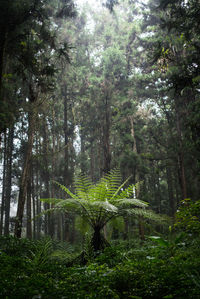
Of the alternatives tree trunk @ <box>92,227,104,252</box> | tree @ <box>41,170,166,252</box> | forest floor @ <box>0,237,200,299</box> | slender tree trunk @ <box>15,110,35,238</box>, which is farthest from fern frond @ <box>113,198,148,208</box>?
slender tree trunk @ <box>15,110,35,238</box>

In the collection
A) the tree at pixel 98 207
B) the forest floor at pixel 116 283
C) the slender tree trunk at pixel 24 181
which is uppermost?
the slender tree trunk at pixel 24 181

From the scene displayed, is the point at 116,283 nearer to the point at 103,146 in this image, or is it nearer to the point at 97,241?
the point at 97,241

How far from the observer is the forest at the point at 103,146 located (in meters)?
2.12

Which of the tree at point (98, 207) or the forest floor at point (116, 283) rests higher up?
the tree at point (98, 207)

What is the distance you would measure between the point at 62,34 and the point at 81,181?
49.5 ft

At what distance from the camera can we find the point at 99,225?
4.12 meters

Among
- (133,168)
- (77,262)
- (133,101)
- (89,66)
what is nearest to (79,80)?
(89,66)

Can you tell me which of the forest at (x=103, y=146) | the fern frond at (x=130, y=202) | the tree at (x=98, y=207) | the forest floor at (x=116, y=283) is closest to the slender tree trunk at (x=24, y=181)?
the forest at (x=103, y=146)

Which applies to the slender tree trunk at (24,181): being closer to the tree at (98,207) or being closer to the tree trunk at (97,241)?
the tree at (98,207)

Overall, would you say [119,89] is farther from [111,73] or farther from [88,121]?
[88,121]

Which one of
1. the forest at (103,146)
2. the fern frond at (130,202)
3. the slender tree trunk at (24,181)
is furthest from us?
the slender tree trunk at (24,181)

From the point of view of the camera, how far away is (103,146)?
1176cm

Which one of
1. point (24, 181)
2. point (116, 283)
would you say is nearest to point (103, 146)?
point (24, 181)

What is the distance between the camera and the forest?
212 cm
